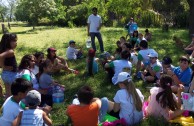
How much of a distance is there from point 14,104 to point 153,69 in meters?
4.47

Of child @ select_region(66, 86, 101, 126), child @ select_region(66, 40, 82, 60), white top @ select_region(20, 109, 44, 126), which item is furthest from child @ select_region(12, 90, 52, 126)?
child @ select_region(66, 40, 82, 60)

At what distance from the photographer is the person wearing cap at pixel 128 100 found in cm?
521

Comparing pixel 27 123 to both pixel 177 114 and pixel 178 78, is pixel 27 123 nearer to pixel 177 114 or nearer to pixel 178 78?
pixel 177 114

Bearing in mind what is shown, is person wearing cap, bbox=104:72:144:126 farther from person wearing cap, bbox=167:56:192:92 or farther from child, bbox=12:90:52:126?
person wearing cap, bbox=167:56:192:92

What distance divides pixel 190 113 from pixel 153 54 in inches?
101

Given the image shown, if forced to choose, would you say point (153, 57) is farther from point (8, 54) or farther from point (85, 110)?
point (8, 54)

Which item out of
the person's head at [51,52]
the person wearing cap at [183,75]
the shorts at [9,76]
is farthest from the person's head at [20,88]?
the person's head at [51,52]

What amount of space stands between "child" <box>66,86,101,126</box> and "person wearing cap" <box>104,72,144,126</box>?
51 centimetres

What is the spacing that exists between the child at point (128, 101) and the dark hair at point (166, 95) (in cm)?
37

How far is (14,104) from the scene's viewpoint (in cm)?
454

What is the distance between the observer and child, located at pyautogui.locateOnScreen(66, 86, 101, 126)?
4832mm

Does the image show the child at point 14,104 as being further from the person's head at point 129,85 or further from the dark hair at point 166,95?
the dark hair at point 166,95

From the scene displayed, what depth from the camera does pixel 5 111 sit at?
454cm

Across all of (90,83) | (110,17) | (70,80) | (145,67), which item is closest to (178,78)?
(145,67)
